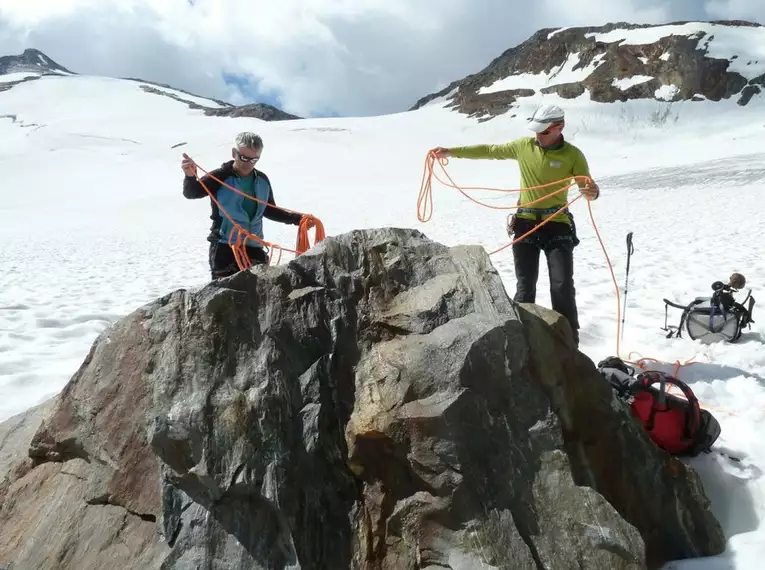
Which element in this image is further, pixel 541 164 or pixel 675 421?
pixel 541 164

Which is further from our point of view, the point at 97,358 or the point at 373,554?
the point at 97,358

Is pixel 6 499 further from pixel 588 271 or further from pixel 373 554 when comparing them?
pixel 588 271

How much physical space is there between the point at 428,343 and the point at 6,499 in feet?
7.06

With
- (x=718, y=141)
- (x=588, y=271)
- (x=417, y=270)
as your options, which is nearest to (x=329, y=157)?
(x=718, y=141)

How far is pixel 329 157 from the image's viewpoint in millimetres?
41000

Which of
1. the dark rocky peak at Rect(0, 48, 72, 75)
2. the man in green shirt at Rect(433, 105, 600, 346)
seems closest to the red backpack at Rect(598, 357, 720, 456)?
the man in green shirt at Rect(433, 105, 600, 346)

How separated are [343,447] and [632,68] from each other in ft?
209

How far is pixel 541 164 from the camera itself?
4312 mm

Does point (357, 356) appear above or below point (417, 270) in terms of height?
below

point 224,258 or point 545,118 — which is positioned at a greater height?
point 545,118

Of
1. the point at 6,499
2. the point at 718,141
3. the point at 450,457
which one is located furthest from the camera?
the point at 718,141

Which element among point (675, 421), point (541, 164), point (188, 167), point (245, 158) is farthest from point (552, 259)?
point (188, 167)

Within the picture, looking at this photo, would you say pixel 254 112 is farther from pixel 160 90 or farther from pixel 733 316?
pixel 733 316

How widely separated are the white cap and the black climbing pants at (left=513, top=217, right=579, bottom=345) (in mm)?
722
